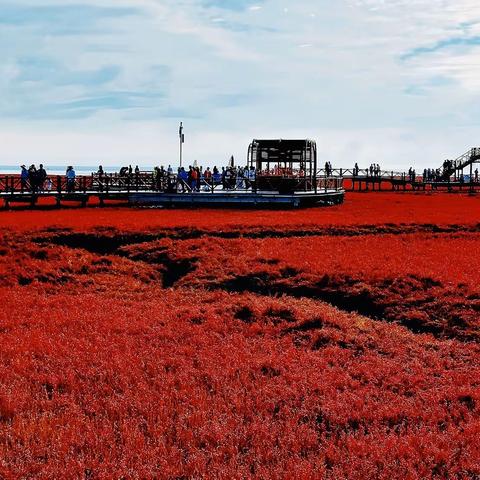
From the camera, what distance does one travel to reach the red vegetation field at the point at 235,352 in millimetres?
9031

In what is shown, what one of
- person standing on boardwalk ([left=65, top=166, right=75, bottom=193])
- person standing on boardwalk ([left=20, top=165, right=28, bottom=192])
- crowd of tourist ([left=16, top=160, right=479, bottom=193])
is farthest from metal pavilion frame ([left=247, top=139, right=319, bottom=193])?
person standing on boardwalk ([left=20, top=165, right=28, bottom=192])

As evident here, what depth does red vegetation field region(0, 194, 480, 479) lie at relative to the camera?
9031 millimetres

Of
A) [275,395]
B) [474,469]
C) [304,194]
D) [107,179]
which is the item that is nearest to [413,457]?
[474,469]

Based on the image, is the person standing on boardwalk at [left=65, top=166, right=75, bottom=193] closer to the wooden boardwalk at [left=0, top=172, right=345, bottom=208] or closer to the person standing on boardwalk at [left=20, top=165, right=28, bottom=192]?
the wooden boardwalk at [left=0, top=172, right=345, bottom=208]

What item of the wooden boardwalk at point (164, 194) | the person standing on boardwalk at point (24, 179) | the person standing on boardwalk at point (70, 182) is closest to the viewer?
the person standing on boardwalk at point (24, 179)

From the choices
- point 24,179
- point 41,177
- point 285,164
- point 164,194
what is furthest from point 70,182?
point 285,164

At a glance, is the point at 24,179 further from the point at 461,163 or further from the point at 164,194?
the point at 461,163

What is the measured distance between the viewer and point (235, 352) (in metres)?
14.0

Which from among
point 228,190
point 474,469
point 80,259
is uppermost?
point 228,190

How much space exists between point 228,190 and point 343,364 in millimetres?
29405

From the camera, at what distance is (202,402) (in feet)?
36.0

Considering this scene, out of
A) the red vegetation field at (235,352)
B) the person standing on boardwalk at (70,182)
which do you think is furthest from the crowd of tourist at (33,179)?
the red vegetation field at (235,352)

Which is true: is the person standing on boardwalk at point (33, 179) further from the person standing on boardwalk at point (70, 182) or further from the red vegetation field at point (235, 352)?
the red vegetation field at point (235, 352)

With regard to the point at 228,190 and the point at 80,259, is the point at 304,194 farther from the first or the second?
the point at 80,259
